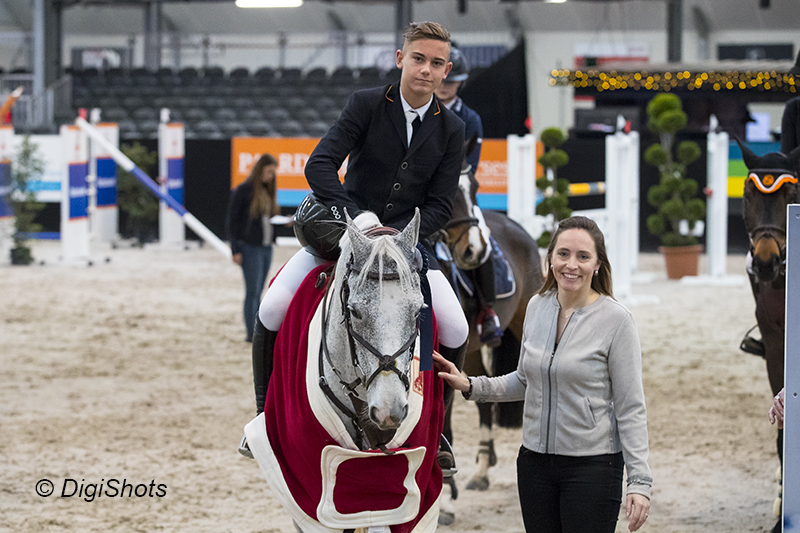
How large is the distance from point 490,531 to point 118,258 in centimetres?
1026

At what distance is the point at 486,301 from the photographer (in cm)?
422

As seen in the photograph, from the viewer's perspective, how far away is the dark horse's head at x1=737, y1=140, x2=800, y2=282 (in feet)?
11.8

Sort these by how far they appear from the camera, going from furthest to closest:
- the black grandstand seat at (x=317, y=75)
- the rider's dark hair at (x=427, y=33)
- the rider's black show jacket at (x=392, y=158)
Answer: the black grandstand seat at (x=317, y=75) → the rider's black show jacket at (x=392, y=158) → the rider's dark hair at (x=427, y=33)

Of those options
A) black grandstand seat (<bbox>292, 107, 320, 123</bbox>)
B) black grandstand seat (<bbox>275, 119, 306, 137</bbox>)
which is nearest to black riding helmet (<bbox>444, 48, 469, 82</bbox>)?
black grandstand seat (<bbox>275, 119, 306, 137</bbox>)

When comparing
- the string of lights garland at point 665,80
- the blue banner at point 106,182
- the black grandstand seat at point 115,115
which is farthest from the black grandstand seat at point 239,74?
the string of lights garland at point 665,80

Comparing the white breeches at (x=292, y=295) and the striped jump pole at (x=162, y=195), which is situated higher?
the striped jump pole at (x=162, y=195)

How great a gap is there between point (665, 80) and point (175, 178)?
8.03m

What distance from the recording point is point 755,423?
552 centimetres

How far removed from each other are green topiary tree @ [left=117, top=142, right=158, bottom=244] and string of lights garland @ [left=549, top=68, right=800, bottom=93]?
6.54 meters

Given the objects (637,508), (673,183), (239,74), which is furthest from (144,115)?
(637,508)

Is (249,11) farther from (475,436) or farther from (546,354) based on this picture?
(546,354)

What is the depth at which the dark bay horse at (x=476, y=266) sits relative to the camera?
4047 mm

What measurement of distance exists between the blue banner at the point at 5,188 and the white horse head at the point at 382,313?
11067 millimetres

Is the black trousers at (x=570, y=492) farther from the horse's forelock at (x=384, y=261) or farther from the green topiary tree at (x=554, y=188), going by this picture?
the green topiary tree at (x=554, y=188)
